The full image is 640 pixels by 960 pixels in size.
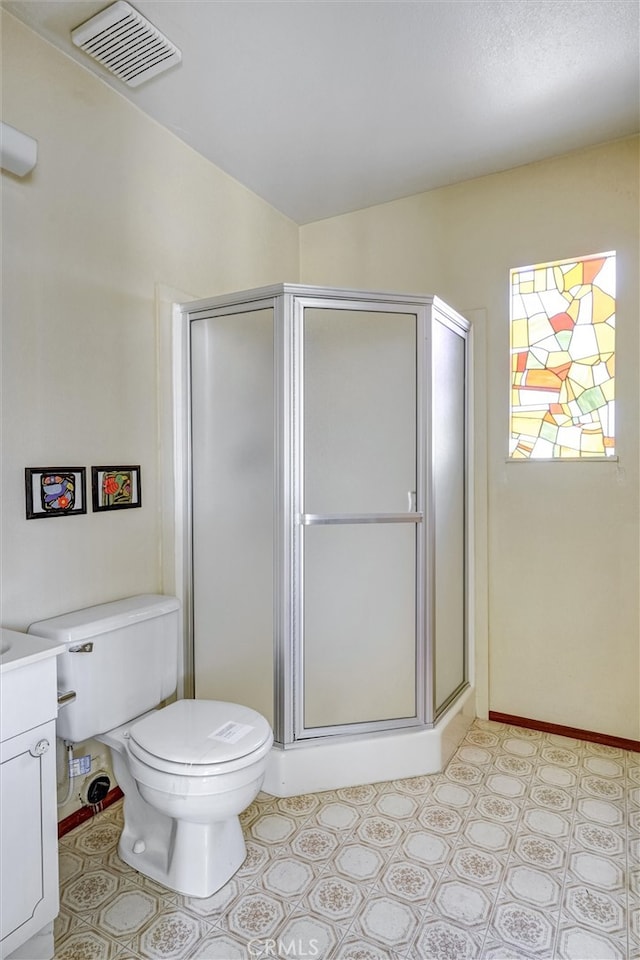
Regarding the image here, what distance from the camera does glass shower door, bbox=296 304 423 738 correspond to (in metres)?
2.19

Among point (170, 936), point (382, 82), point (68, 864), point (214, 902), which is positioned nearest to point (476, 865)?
point (214, 902)

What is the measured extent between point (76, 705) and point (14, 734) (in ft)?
1.32

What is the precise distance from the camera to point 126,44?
184 centimetres

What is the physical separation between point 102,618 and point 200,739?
1.62 feet

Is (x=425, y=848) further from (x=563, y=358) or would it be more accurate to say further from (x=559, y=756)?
(x=563, y=358)

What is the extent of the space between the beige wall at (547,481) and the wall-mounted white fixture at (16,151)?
175cm

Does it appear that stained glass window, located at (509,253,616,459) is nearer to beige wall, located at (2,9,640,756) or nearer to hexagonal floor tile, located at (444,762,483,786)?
beige wall, located at (2,9,640,756)

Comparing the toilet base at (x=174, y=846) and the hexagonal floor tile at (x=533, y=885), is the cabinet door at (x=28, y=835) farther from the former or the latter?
the hexagonal floor tile at (x=533, y=885)

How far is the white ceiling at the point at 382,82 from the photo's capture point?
1733mm

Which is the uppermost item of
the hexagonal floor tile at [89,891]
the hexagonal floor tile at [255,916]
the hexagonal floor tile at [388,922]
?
the hexagonal floor tile at [255,916]

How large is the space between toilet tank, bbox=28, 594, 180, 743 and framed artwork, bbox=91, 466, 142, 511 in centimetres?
35

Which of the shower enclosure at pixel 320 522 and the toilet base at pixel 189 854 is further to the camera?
the shower enclosure at pixel 320 522

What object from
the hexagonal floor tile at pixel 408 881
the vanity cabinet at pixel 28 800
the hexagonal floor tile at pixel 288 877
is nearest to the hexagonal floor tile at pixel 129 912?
the vanity cabinet at pixel 28 800

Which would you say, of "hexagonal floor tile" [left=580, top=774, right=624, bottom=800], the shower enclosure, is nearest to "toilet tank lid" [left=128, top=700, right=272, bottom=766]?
the shower enclosure
